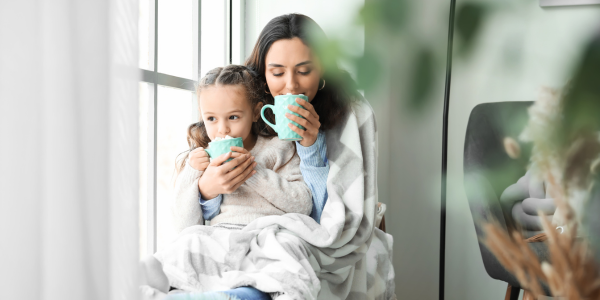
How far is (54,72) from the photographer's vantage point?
28cm

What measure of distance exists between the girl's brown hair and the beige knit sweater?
0.33 ft

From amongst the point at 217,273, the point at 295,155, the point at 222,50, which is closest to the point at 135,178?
the point at 217,273

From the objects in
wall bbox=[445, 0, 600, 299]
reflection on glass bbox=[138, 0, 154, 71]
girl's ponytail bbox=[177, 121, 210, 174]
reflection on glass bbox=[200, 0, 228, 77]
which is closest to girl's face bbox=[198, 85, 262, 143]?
girl's ponytail bbox=[177, 121, 210, 174]

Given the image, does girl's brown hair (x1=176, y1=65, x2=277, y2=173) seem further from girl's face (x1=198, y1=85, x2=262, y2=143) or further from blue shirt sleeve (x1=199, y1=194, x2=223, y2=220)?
blue shirt sleeve (x1=199, y1=194, x2=223, y2=220)

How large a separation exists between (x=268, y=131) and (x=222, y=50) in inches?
23.1

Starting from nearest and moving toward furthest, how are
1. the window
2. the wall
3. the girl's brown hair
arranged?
the wall < the girl's brown hair < the window

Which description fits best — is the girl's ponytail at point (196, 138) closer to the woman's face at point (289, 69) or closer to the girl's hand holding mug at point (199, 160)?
the girl's hand holding mug at point (199, 160)

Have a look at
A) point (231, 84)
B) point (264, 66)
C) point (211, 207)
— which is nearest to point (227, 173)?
point (211, 207)

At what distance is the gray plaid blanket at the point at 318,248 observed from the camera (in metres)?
0.74

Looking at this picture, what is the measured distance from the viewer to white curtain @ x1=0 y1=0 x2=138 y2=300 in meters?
0.27

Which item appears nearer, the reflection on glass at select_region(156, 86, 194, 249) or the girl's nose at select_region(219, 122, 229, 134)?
the girl's nose at select_region(219, 122, 229, 134)

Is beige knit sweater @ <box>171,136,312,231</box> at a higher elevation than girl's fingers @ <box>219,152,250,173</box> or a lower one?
lower

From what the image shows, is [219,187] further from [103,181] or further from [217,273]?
[103,181]

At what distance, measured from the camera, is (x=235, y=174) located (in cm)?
90
